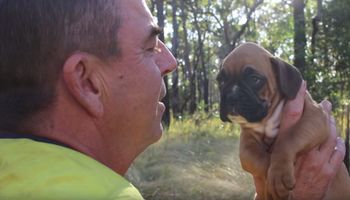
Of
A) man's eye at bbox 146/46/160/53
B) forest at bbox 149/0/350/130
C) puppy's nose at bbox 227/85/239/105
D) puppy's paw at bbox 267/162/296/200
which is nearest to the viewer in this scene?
man's eye at bbox 146/46/160/53

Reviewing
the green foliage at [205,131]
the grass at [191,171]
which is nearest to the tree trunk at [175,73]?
the green foliage at [205,131]

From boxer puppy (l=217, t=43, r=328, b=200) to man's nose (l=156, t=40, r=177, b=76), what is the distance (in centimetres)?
178

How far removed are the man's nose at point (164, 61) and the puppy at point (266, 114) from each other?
5.83ft

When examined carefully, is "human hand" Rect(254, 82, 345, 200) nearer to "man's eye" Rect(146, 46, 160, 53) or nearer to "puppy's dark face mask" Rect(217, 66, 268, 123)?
"puppy's dark face mask" Rect(217, 66, 268, 123)

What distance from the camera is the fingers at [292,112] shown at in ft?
11.6

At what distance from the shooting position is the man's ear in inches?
55.7

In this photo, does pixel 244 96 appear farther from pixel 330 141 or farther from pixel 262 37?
pixel 262 37

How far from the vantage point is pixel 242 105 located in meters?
3.86

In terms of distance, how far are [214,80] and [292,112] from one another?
9.58 meters

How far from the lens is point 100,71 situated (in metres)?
1.47

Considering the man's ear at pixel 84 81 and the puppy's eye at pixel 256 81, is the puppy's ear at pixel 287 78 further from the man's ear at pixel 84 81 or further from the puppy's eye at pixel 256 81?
the man's ear at pixel 84 81

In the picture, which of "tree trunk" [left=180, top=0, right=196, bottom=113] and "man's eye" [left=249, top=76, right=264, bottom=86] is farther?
"tree trunk" [left=180, top=0, right=196, bottom=113]

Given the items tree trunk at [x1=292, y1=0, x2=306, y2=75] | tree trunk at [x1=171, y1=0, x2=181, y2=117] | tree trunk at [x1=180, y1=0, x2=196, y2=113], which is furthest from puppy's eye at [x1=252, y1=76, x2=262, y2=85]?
tree trunk at [x1=180, y1=0, x2=196, y2=113]

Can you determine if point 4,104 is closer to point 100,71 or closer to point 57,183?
point 100,71
